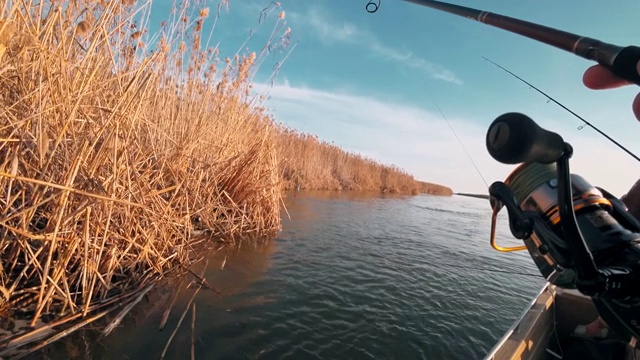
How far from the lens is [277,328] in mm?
2531

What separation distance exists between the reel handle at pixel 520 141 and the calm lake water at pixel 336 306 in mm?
2045

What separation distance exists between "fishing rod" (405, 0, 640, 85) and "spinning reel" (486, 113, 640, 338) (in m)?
0.46

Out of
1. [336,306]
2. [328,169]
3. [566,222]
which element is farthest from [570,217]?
[328,169]

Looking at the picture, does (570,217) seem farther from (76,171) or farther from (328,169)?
(328,169)

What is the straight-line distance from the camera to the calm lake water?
7.34ft

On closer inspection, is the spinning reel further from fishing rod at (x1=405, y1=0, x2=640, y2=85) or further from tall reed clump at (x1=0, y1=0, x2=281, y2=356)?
tall reed clump at (x1=0, y1=0, x2=281, y2=356)

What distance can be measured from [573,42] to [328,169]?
15.3 meters

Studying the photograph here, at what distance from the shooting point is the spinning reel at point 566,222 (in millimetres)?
882

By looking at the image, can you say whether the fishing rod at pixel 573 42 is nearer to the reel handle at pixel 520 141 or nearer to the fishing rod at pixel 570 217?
the fishing rod at pixel 570 217

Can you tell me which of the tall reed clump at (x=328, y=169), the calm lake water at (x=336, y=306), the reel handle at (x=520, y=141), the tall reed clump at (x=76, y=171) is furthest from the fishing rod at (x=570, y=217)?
the tall reed clump at (x=328, y=169)

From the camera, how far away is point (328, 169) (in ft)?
55.5

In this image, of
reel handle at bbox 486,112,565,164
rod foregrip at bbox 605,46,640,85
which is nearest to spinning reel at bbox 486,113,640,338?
reel handle at bbox 486,112,565,164

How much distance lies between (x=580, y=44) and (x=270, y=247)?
4.09 meters

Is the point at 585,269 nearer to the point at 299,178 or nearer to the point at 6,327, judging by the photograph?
the point at 6,327
